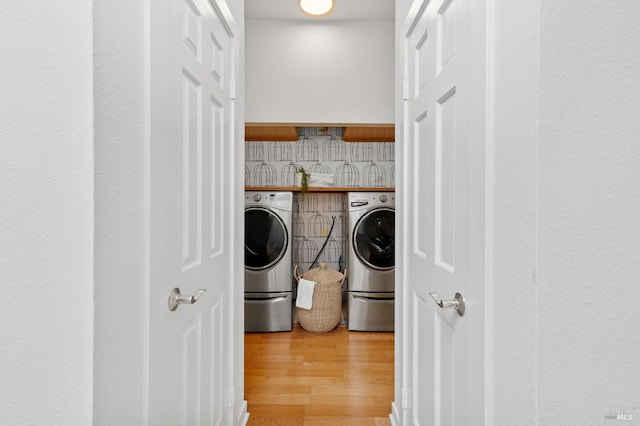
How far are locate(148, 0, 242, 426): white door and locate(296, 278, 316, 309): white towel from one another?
65.1 inches

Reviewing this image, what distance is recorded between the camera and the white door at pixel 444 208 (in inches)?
39.1

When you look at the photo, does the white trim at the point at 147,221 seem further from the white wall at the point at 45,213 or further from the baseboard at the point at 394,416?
the baseboard at the point at 394,416

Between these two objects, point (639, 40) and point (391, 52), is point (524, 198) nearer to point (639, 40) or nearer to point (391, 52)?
point (639, 40)

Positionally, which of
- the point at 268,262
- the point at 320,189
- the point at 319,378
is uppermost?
the point at 320,189

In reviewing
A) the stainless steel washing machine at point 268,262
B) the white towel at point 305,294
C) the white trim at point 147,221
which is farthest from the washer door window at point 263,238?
the white trim at point 147,221

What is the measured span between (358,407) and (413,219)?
4.14 ft

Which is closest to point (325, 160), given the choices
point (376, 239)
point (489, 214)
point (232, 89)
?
point (376, 239)

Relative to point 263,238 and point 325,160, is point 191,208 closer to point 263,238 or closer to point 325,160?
point 263,238

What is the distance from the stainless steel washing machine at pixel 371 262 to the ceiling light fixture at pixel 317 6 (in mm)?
1568

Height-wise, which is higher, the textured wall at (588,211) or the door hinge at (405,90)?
the door hinge at (405,90)

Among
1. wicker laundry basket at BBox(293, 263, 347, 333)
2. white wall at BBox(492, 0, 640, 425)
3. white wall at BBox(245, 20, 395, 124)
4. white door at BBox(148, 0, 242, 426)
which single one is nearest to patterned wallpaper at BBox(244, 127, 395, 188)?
white wall at BBox(245, 20, 395, 124)

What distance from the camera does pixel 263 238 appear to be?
356cm

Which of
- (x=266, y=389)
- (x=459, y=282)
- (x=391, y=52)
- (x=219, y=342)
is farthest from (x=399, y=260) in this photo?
(x=391, y=52)

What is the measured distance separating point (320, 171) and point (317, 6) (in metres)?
1.87
